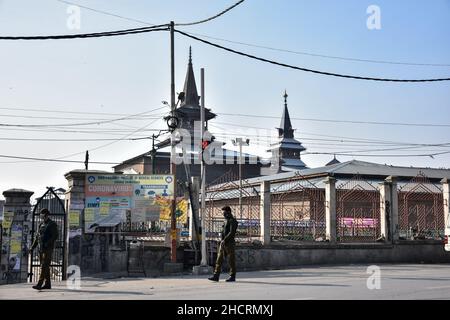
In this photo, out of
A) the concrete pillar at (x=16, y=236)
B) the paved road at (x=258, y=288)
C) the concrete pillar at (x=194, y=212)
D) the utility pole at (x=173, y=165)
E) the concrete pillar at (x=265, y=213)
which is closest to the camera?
the paved road at (x=258, y=288)

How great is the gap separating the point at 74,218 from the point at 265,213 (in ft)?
22.1

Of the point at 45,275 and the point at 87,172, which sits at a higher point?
the point at 87,172

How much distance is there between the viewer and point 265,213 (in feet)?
65.3

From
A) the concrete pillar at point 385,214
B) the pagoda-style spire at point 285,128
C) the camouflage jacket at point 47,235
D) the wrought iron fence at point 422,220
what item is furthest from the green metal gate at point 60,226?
the pagoda-style spire at point 285,128

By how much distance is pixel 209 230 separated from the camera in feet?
65.5

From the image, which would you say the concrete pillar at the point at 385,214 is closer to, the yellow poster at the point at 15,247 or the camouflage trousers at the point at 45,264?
the yellow poster at the point at 15,247

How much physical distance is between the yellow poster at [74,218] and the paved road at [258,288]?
1.72 metres

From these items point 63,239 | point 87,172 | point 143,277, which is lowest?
point 143,277

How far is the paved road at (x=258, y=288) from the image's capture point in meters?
11.1

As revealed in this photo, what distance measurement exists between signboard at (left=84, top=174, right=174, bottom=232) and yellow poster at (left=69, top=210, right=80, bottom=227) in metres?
0.27

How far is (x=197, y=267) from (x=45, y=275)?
509 centimetres

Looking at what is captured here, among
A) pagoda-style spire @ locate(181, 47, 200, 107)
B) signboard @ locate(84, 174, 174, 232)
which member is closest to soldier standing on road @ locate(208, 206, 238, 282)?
signboard @ locate(84, 174, 174, 232)
